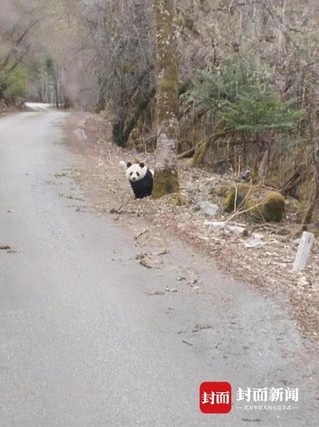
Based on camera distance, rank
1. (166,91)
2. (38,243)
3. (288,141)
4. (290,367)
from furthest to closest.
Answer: (288,141) < (166,91) < (38,243) < (290,367)

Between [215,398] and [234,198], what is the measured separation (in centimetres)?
629

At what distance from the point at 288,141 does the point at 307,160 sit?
1678 millimetres

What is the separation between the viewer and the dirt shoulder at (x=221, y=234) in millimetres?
5859

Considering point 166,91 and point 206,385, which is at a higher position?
point 166,91

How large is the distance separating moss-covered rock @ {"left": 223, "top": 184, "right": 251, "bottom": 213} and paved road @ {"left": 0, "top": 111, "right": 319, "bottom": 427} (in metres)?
2.63

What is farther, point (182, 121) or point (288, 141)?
point (182, 121)

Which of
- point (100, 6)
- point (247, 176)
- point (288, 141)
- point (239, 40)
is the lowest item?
point (247, 176)

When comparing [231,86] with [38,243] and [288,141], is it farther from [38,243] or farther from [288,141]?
[38,243]

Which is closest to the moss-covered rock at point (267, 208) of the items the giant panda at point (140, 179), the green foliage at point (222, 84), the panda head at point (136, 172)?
the giant panda at point (140, 179)

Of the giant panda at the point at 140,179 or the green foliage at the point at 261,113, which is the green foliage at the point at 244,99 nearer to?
the green foliage at the point at 261,113

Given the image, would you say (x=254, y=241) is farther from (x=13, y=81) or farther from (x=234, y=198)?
(x=13, y=81)

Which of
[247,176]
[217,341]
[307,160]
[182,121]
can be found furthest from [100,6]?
[217,341]

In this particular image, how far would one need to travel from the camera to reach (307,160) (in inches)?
435

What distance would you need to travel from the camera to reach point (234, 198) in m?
9.75
